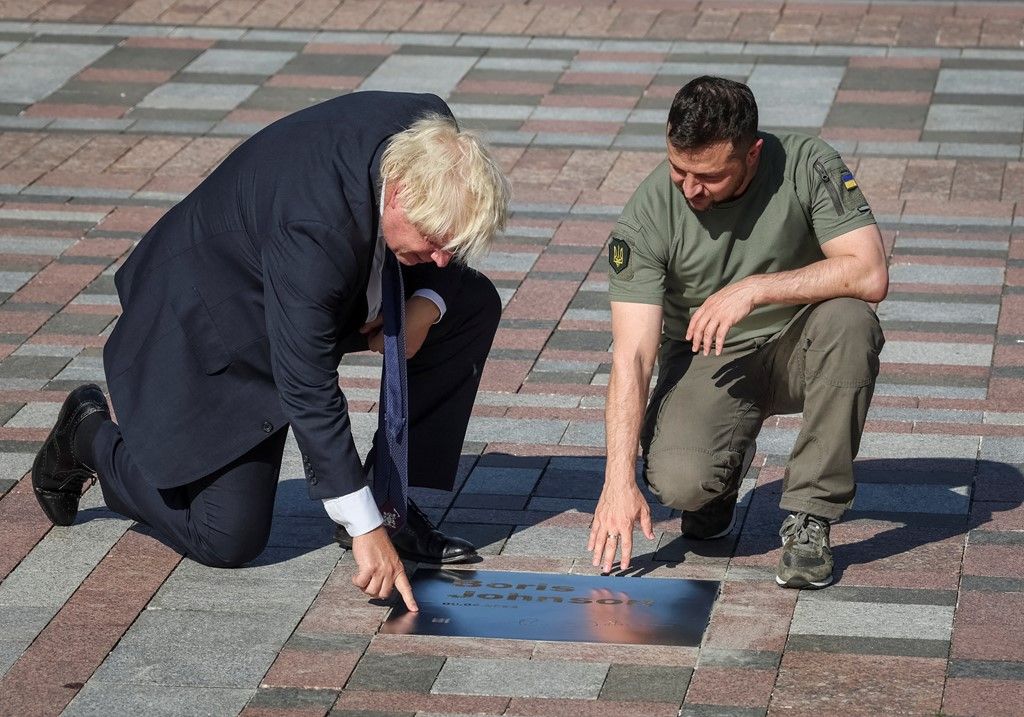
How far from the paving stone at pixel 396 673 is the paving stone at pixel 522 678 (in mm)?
29

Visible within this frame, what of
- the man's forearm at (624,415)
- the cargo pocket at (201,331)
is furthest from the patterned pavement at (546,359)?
the cargo pocket at (201,331)

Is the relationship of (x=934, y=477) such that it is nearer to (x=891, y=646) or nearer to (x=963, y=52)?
(x=891, y=646)

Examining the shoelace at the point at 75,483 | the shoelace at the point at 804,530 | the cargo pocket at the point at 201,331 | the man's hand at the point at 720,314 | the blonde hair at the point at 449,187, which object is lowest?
the shoelace at the point at 804,530

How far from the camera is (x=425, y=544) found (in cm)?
440

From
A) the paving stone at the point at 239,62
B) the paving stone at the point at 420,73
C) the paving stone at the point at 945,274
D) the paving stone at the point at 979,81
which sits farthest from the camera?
the paving stone at the point at 239,62

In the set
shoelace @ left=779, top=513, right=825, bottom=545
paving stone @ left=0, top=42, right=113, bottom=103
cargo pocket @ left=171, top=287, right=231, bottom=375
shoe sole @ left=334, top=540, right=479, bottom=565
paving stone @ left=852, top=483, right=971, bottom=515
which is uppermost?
cargo pocket @ left=171, top=287, right=231, bottom=375

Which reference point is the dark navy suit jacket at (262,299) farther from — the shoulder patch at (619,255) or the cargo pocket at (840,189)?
the cargo pocket at (840,189)

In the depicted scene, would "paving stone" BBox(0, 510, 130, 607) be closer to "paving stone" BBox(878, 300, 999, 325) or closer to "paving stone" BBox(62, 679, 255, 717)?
"paving stone" BBox(62, 679, 255, 717)

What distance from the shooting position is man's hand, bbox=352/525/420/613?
3.81 metres

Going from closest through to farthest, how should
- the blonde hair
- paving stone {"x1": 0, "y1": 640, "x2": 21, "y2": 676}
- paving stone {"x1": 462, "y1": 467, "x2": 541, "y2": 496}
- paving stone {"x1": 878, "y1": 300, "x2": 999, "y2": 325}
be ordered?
the blonde hair → paving stone {"x1": 0, "y1": 640, "x2": 21, "y2": 676} → paving stone {"x1": 462, "y1": 467, "x2": 541, "y2": 496} → paving stone {"x1": 878, "y1": 300, "x2": 999, "y2": 325}

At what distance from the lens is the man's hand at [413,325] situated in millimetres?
4234

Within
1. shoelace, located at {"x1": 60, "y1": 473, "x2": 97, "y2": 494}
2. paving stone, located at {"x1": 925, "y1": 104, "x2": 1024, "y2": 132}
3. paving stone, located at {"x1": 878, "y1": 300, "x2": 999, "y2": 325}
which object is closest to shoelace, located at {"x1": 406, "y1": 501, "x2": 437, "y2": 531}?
shoelace, located at {"x1": 60, "y1": 473, "x2": 97, "y2": 494}

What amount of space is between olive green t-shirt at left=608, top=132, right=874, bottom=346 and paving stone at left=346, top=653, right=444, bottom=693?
1052mm

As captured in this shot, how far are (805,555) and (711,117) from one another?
112 cm
